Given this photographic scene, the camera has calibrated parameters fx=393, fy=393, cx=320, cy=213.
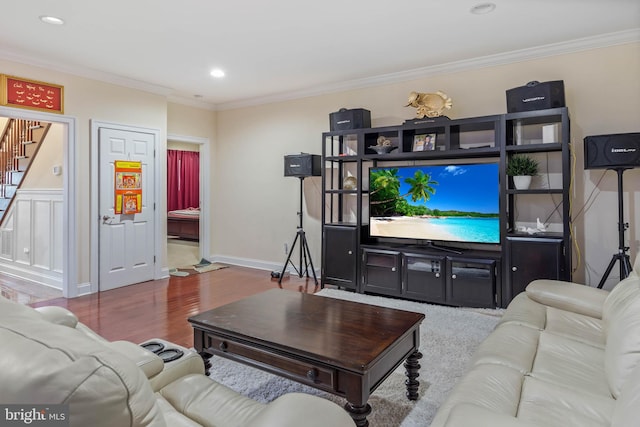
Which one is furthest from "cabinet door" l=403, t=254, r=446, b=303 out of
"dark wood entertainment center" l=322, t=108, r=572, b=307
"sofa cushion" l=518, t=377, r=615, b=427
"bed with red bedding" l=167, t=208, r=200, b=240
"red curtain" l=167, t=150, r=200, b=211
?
"red curtain" l=167, t=150, r=200, b=211

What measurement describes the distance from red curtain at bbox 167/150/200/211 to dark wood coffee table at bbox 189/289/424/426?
8386 millimetres

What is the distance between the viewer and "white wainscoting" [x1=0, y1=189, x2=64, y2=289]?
4965 mm

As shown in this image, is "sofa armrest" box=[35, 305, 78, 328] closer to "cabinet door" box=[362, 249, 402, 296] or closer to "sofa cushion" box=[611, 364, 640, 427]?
"sofa cushion" box=[611, 364, 640, 427]

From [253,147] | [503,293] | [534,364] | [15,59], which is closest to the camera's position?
[534,364]

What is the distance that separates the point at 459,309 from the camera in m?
3.98

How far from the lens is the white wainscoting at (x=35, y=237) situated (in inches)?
195

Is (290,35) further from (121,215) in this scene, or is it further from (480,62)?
(121,215)

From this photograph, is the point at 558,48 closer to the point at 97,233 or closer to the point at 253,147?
the point at 253,147

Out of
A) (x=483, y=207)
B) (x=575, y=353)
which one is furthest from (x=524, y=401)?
(x=483, y=207)

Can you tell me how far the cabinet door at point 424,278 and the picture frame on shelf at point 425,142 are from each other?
119 cm

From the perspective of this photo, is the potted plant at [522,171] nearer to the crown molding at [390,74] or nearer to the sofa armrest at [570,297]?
the crown molding at [390,74]

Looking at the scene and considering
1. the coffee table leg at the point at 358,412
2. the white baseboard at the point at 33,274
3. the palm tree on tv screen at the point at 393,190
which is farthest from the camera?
the white baseboard at the point at 33,274

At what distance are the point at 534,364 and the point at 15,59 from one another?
531 cm

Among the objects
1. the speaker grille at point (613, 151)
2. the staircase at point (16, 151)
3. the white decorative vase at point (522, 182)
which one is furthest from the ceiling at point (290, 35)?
the staircase at point (16, 151)
